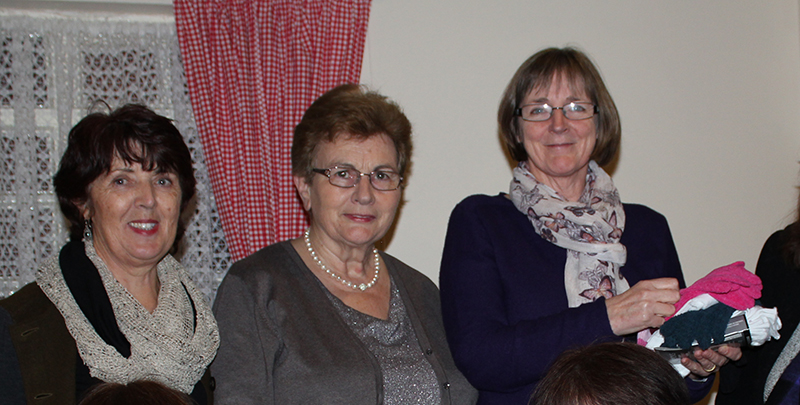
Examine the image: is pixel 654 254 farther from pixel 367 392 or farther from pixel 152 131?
pixel 152 131

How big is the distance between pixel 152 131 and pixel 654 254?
60.3 inches

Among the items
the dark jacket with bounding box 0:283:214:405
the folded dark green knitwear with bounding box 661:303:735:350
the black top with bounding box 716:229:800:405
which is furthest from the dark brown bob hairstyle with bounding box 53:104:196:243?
the black top with bounding box 716:229:800:405

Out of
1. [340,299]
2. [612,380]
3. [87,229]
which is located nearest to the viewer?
[612,380]

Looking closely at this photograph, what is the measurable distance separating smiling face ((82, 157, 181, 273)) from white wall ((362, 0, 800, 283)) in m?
1.52

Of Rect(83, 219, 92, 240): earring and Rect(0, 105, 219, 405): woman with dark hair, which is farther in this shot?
Rect(83, 219, 92, 240): earring

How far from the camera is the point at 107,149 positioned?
1786mm

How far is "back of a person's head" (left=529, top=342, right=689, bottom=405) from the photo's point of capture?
1.38m

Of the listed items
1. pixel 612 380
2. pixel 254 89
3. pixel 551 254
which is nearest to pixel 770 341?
pixel 551 254

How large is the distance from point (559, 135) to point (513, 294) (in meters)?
0.51

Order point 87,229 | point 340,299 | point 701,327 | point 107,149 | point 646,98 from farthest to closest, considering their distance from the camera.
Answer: point 646,98 → point 340,299 → point 87,229 → point 107,149 → point 701,327

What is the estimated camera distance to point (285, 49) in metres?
3.05

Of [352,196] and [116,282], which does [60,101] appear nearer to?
[116,282]

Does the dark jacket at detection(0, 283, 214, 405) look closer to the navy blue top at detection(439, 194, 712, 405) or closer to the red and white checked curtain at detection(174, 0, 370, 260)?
the navy blue top at detection(439, 194, 712, 405)

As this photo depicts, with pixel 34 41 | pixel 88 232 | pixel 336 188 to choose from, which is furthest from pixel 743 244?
pixel 34 41
